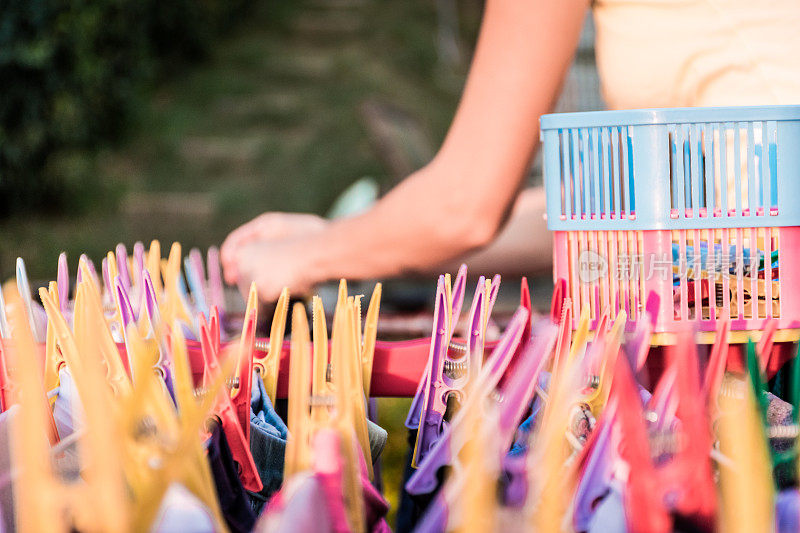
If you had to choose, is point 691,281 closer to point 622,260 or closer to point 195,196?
point 622,260

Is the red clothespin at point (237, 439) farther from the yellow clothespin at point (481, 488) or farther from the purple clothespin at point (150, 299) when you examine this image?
the yellow clothespin at point (481, 488)

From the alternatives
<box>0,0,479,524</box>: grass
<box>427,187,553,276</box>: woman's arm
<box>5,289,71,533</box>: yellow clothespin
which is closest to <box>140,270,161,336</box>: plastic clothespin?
<box>5,289,71,533</box>: yellow clothespin

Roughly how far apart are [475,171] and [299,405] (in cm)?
41

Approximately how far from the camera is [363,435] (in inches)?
26.5

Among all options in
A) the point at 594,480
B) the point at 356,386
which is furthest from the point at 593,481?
the point at 356,386

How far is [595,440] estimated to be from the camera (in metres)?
0.56

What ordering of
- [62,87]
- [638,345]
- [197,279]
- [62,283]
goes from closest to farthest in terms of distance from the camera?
[638,345]
[62,283]
[197,279]
[62,87]

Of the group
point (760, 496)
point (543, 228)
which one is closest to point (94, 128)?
point (543, 228)

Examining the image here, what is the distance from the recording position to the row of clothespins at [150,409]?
0.43 m

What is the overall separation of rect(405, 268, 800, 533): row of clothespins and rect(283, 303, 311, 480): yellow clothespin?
8cm

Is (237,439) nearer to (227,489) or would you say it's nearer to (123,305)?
(227,489)

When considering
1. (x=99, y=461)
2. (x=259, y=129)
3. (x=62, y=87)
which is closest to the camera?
(x=99, y=461)

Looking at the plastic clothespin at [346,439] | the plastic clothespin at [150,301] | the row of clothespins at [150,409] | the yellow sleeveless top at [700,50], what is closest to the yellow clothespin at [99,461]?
the row of clothespins at [150,409]

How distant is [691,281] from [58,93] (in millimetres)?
4336
